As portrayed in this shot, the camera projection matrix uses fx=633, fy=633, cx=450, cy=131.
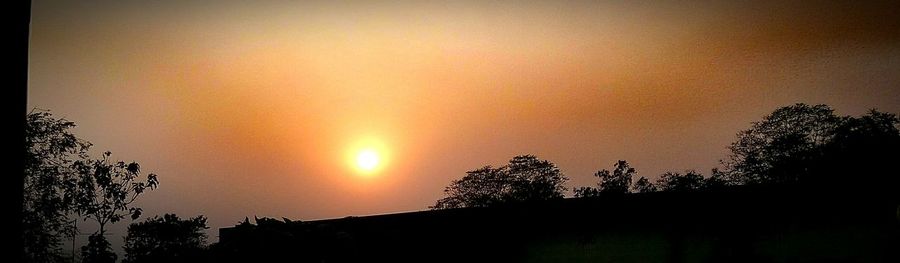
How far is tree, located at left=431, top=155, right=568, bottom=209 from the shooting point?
152 ft

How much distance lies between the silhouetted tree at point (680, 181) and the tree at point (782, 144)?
2382mm

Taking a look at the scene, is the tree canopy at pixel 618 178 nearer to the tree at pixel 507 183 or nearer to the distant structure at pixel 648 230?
the tree at pixel 507 183

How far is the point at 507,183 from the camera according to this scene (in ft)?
154

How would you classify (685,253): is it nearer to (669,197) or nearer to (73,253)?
(669,197)

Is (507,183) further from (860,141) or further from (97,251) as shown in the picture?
(97,251)

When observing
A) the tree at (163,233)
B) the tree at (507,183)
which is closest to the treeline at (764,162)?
the tree at (507,183)

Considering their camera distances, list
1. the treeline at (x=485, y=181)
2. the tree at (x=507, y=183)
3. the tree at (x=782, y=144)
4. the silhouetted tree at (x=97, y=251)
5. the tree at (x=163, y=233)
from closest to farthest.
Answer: the treeline at (x=485, y=181)
the silhouetted tree at (x=97, y=251)
the tree at (x=163, y=233)
the tree at (x=782, y=144)
the tree at (x=507, y=183)

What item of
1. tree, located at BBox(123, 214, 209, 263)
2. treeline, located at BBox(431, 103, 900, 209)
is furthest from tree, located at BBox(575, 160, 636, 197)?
tree, located at BBox(123, 214, 209, 263)

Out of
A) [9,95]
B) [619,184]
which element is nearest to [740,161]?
[619,184]

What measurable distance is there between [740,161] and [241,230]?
39337mm

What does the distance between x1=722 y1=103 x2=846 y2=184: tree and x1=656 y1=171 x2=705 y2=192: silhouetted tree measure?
2382 mm

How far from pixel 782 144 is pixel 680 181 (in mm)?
6972

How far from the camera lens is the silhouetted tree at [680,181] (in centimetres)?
4181

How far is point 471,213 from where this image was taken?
7.23m
